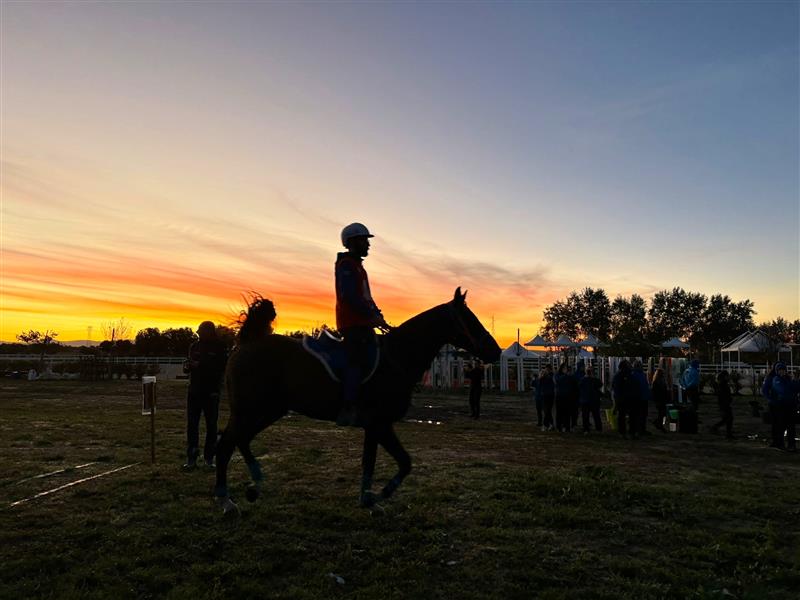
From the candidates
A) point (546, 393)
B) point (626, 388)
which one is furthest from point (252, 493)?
point (546, 393)

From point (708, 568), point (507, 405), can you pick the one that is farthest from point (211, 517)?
point (507, 405)

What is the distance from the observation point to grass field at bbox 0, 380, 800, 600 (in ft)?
17.0

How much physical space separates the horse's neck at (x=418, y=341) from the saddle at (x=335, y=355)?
33cm

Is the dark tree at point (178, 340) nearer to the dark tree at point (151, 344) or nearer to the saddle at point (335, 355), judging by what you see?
the dark tree at point (151, 344)

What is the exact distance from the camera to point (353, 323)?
23.6 feet

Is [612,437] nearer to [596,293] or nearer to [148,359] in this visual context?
[148,359]

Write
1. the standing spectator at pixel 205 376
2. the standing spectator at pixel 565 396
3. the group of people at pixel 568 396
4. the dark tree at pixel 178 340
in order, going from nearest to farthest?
the standing spectator at pixel 205 376
the standing spectator at pixel 565 396
the group of people at pixel 568 396
the dark tree at pixel 178 340

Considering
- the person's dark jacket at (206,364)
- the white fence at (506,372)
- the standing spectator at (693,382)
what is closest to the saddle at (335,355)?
the person's dark jacket at (206,364)

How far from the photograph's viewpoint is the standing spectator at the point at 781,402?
15016mm

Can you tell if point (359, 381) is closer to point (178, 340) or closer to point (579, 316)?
point (178, 340)

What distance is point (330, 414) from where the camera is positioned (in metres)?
7.23

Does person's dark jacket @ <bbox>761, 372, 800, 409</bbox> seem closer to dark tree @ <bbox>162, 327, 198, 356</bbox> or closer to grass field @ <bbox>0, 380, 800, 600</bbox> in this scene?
grass field @ <bbox>0, 380, 800, 600</bbox>

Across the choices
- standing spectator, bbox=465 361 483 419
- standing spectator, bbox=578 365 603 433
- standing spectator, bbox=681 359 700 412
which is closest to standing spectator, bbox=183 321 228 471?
standing spectator, bbox=578 365 603 433

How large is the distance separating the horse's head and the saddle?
107 cm
